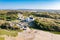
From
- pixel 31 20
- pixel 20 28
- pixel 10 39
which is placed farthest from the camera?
pixel 31 20

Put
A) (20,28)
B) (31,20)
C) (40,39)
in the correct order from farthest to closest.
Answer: (31,20), (20,28), (40,39)

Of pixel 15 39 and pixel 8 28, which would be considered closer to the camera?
pixel 15 39

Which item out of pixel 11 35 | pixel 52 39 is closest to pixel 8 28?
pixel 11 35

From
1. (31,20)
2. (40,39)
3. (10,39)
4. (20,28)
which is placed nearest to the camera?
(10,39)

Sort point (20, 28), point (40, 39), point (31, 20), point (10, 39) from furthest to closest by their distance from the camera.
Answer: point (31, 20), point (20, 28), point (40, 39), point (10, 39)

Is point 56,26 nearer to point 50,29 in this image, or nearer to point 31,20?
point 50,29

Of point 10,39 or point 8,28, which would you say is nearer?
point 10,39

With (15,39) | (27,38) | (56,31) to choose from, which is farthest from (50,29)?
(15,39)

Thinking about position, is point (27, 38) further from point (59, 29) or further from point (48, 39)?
point (59, 29)
